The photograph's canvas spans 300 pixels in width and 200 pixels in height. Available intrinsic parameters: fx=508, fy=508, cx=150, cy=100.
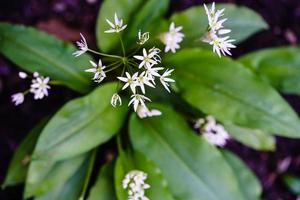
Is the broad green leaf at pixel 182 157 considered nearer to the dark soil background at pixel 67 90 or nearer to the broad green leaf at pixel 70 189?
the broad green leaf at pixel 70 189

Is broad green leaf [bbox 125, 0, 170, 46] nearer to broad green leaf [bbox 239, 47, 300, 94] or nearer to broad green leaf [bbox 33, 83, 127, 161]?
broad green leaf [bbox 33, 83, 127, 161]

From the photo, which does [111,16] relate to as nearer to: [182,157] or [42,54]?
[42,54]

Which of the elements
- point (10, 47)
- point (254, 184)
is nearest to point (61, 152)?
point (10, 47)

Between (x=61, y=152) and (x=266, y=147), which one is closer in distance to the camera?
(x=61, y=152)

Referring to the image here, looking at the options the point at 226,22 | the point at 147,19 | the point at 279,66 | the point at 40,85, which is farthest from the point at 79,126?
the point at 279,66

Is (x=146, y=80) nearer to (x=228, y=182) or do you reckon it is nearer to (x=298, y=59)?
(x=228, y=182)

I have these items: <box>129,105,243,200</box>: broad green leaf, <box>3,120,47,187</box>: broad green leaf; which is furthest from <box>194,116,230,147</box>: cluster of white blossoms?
<box>3,120,47,187</box>: broad green leaf

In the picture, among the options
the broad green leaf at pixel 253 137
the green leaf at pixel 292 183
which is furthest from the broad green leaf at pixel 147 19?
the green leaf at pixel 292 183
